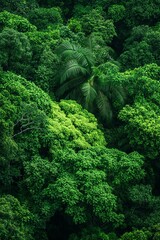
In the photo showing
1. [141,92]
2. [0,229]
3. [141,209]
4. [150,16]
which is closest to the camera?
[0,229]

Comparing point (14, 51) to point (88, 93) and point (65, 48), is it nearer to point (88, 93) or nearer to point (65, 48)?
point (65, 48)

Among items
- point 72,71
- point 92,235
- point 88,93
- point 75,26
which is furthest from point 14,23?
point 92,235

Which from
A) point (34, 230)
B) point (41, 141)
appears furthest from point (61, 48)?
point (34, 230)

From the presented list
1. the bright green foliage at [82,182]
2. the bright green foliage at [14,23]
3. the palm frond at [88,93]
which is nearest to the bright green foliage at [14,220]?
the bright green foliage at [82,182]

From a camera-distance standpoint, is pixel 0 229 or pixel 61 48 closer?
pixel 0 229

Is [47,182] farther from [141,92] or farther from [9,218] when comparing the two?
[141,92]

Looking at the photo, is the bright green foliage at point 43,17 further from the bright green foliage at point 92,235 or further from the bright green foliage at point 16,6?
the bright green foliage at point 92,235

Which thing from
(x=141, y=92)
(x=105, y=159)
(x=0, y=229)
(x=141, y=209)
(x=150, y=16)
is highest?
(x=150, y=16)

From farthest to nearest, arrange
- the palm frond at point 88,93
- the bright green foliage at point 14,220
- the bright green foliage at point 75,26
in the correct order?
the bright green foliage at point 75,26
the palm frond at point 88,93
the bright green foliage at point 14,220

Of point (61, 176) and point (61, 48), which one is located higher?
point (61, 48)

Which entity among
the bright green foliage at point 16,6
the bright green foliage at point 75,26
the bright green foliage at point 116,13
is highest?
the bright green foliage at point 116,13
